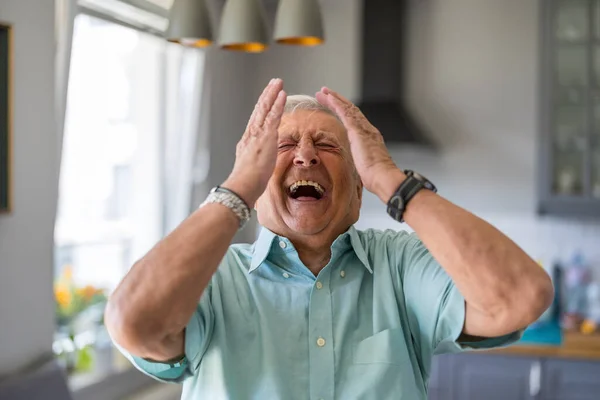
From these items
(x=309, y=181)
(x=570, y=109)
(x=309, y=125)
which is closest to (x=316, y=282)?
(x=309, y=181)

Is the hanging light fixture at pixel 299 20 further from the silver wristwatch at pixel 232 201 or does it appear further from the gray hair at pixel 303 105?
the silver wristwatch at pixel 232 201

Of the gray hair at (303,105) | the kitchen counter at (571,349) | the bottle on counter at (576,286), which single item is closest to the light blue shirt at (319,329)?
the gray hair at (303,105)

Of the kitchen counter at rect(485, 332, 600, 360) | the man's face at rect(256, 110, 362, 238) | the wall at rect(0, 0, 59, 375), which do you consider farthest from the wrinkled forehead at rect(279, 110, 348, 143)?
the kitchen counter at rect(485, 332, 600, 360)

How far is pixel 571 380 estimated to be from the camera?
3.42 meters

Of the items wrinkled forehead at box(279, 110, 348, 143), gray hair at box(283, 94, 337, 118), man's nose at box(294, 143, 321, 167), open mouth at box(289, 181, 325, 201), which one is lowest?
open mouth at box(289, 181, 325, 201)

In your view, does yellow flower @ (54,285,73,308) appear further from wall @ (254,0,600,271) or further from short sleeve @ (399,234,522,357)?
short sleeve @ (399,234,522,357)

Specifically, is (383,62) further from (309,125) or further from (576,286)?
(309,125)

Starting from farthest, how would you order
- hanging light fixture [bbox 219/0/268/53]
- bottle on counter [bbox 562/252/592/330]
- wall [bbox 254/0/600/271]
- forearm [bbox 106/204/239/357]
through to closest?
wall [bbox 254/0/600/271]
bottle on counter [bbox 562/252/592/330]
hanging light fixture [bbox 219/0/268/53]
forearm [bbox 106/204/239/357]

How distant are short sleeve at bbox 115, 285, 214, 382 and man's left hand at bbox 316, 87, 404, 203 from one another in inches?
14.0

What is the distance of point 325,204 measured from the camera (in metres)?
1.34

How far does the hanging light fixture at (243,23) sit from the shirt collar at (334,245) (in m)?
1.03

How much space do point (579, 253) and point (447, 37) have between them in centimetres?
144

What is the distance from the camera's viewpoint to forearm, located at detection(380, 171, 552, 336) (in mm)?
1133

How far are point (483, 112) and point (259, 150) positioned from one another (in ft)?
10.4
